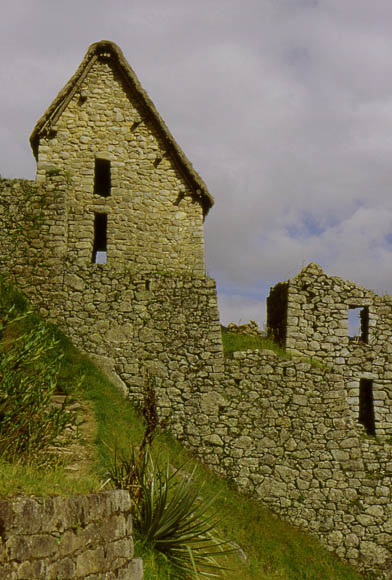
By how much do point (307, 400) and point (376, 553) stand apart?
378 centimetres

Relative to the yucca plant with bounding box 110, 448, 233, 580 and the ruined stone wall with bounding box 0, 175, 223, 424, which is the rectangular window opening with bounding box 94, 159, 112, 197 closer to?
the ruined stone wall with bounding box 0, 175, 223, 424

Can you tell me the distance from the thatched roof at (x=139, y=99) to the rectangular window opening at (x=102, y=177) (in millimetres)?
1768

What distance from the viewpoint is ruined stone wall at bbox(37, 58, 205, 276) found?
15023mm

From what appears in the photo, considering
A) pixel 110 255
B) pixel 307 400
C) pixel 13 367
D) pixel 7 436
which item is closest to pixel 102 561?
pixel 7 436

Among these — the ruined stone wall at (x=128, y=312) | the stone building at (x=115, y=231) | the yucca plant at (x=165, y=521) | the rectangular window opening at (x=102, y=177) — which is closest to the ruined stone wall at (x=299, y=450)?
the ruined stone wall at (x=128, y=312)

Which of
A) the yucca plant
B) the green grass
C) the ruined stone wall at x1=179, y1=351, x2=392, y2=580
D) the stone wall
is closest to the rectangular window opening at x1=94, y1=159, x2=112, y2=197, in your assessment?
the green grass

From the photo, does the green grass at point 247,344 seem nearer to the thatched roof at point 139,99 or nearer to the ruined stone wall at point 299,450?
the ruined stone wall at point 299,450

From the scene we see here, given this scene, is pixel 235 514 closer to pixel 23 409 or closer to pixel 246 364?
pixel 246 364

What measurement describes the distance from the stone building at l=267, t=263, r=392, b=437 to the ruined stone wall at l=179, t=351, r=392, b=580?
3.06ft

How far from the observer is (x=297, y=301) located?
13.7 metres

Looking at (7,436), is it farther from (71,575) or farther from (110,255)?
(110,255)

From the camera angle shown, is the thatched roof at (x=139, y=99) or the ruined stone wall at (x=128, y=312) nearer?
the ruined stone wall at (x=128, y=312)

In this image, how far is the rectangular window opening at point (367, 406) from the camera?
13523 millimetres

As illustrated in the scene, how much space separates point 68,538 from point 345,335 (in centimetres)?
1028
